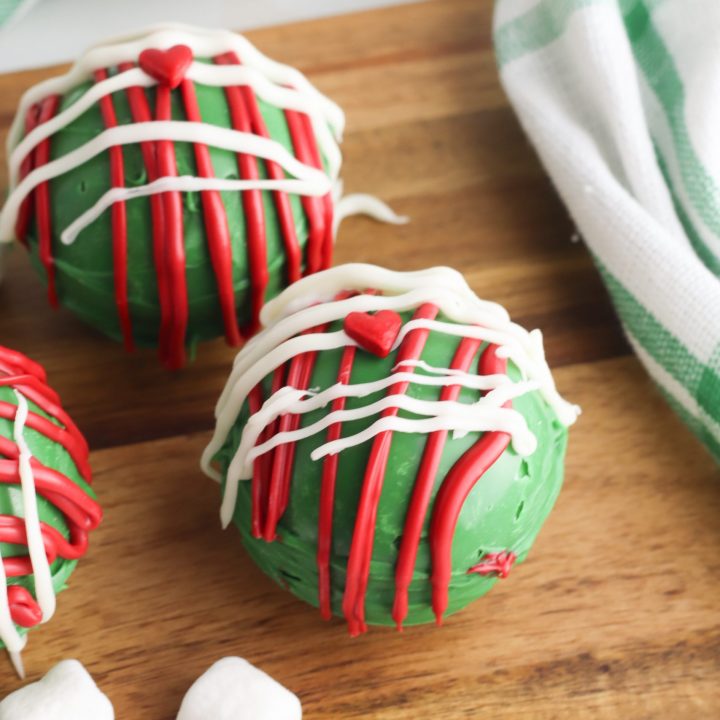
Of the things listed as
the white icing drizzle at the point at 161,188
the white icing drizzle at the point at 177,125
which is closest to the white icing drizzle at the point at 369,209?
the white icing drizzle at the point at 177,125

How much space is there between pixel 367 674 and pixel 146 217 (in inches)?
19.4

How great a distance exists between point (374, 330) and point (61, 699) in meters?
0.43

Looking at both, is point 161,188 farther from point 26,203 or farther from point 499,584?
point 499,584

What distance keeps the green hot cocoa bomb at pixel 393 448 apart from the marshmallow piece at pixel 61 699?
191 millimetres

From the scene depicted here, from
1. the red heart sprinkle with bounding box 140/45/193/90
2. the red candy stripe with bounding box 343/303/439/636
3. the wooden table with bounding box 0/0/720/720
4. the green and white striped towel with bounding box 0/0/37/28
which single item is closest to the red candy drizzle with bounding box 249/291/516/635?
the red candy stripe with bounding box 343/303/439/636

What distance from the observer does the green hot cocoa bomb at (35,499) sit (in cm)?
90

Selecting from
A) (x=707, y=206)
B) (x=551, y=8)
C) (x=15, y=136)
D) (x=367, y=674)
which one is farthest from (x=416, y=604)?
(x=551, y=8)

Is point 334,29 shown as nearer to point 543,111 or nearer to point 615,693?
point 543,111

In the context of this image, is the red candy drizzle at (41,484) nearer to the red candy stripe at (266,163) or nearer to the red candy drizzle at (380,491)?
the red candy drizzle at (380,491)

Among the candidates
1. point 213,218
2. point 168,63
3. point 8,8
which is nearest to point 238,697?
point 213,218

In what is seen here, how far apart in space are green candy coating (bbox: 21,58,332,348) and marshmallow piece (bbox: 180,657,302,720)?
360mm

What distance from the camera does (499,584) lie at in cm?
107

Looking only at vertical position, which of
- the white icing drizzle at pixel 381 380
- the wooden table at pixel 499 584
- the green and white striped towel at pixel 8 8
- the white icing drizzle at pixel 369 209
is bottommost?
the wooden table at pixel 499 584

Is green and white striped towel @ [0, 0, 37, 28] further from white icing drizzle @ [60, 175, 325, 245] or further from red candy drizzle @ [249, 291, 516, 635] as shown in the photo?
red candy drizzle @ [249, 291, 516, 635]
